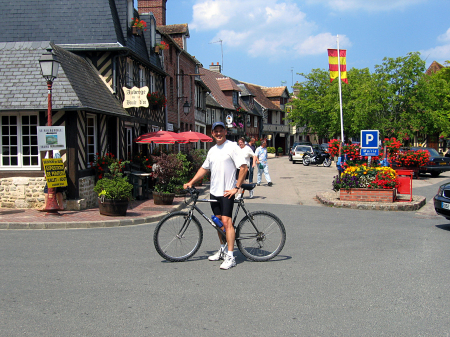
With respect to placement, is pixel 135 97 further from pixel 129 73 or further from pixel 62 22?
A: pixel 62 22

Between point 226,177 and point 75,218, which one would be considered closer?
point 226,177

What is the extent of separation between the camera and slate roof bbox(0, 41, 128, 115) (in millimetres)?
11742

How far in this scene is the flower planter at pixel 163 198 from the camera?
510 inches

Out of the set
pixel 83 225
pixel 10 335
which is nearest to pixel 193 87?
pixel 83 225

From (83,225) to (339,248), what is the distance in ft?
17.9

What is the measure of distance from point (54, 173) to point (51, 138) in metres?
0.86

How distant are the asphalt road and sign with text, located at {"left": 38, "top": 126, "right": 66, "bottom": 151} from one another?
9.89ft

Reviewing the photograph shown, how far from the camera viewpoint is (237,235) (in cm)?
629

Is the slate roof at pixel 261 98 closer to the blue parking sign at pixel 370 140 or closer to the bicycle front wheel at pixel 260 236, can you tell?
the blue parking sign at pixel 370 140

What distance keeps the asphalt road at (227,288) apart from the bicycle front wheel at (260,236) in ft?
0.53

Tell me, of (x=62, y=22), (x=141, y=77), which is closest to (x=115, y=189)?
(x=62, y=22)

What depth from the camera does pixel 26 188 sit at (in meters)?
12.2

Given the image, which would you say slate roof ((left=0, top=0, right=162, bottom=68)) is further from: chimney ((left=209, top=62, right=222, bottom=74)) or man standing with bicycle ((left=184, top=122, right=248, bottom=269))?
chimney ((left=209, top=62, right=222, bottom=74))

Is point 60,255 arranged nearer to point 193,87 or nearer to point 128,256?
point 128,256
